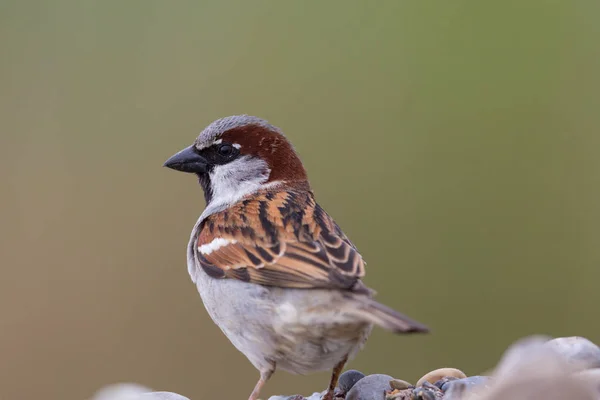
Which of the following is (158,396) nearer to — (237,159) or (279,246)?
(279,246)

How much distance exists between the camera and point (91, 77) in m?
5.39

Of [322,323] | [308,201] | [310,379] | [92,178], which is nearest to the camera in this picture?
[322,323]

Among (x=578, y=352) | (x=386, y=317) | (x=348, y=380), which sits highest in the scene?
(x=386, y=317)

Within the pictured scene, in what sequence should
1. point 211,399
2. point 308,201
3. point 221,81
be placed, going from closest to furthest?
1. point 308,201
2. point 211,399
3. point 221,81

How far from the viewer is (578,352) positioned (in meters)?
2.45

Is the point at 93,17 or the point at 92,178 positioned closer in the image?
the point at 92,178

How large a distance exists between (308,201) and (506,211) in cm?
183

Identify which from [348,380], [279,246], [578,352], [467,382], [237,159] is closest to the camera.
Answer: [578,352]

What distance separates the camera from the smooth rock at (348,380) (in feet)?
9.27

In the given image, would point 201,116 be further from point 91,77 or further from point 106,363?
point 106,363

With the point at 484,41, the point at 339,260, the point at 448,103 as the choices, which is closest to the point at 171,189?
the point at 448,103

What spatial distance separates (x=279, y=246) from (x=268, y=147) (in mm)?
664

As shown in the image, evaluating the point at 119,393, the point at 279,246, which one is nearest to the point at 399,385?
the point at 279,246

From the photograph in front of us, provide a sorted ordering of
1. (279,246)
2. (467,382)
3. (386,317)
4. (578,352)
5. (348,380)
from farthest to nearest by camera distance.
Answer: (348,380), (279,246), (467,382), (578,352), (386,317)
